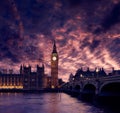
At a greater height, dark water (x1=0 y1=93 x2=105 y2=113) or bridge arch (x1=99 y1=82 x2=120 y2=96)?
bridge arch (x1=99 y1=82 x2=120 y2=96)

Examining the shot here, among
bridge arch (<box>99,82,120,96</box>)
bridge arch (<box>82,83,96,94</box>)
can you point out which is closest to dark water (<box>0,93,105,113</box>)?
bridge arch (<box>99,82,120,96</box>)

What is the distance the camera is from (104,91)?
269ft

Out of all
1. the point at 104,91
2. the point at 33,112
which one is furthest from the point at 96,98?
the point at 33,112

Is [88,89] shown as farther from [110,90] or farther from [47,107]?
[47,107]

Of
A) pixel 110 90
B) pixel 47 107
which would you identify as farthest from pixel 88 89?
pixel 47 107

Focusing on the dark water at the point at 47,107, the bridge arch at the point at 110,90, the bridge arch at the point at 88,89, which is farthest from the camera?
the bridge arch at the point at 88,89

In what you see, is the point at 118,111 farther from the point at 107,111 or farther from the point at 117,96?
the point at 117,96

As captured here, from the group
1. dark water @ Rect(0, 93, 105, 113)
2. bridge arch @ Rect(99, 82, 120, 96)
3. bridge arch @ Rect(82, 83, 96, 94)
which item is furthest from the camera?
bridge arch @ Rect(82, 83, 96, 94)

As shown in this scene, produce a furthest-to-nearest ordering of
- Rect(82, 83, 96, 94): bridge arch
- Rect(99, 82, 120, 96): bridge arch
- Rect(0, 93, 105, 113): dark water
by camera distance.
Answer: Rect(82, 83, 96, 94): bridge arch
Rect(99, 82, 120, 96): bridge arch
Rect(0, 93, 105, 113): dark water

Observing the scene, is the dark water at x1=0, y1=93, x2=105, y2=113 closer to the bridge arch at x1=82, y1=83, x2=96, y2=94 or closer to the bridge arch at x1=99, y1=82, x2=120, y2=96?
the bridge arch at x1=99, y1=82, x2=120, y2=96

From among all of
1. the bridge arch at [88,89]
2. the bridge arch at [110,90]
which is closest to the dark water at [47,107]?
the bridge arch at [110,90]

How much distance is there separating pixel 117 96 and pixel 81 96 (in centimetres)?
2566

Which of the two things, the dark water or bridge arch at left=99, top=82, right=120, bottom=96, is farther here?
bridge arch at left=99, top=82, right=120, bottom=96

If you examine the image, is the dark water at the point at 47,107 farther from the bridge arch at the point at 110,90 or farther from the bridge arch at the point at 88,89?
the bridge arch at the point at 88,89
